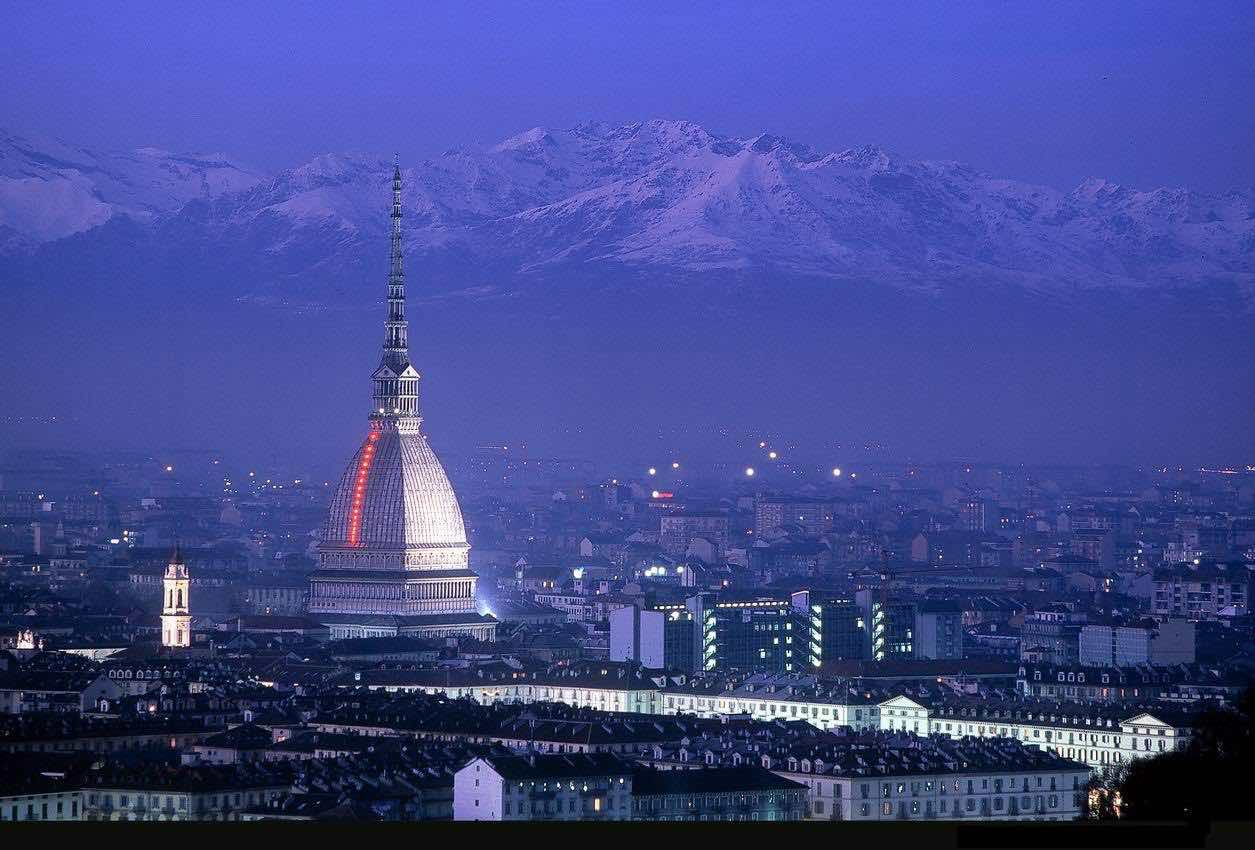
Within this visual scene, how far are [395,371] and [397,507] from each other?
341cm

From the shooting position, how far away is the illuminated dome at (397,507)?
80188 mm

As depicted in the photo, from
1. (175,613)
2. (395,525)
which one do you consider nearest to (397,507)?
(395,525)

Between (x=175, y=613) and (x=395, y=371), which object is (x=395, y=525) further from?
(x=175, y=613)

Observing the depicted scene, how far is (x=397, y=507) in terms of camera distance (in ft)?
264

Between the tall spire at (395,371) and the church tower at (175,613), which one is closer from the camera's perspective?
the church tower at (175,613)

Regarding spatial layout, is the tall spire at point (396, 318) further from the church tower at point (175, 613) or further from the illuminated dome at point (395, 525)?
the church tower at point (175, 613)

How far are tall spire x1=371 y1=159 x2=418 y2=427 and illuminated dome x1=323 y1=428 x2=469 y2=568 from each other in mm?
602

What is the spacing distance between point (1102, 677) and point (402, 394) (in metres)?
28.9

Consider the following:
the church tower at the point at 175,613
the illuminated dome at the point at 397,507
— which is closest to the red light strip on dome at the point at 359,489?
the illuminated dome at the point at 397,507

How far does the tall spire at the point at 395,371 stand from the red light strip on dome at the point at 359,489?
80cm

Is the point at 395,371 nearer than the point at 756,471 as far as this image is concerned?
Yes

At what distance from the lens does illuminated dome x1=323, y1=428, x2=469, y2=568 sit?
80.2m

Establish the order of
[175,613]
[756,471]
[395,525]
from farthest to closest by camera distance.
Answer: [756,471] < [395,525] < [175,613]

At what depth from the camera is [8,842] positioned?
7.02m
